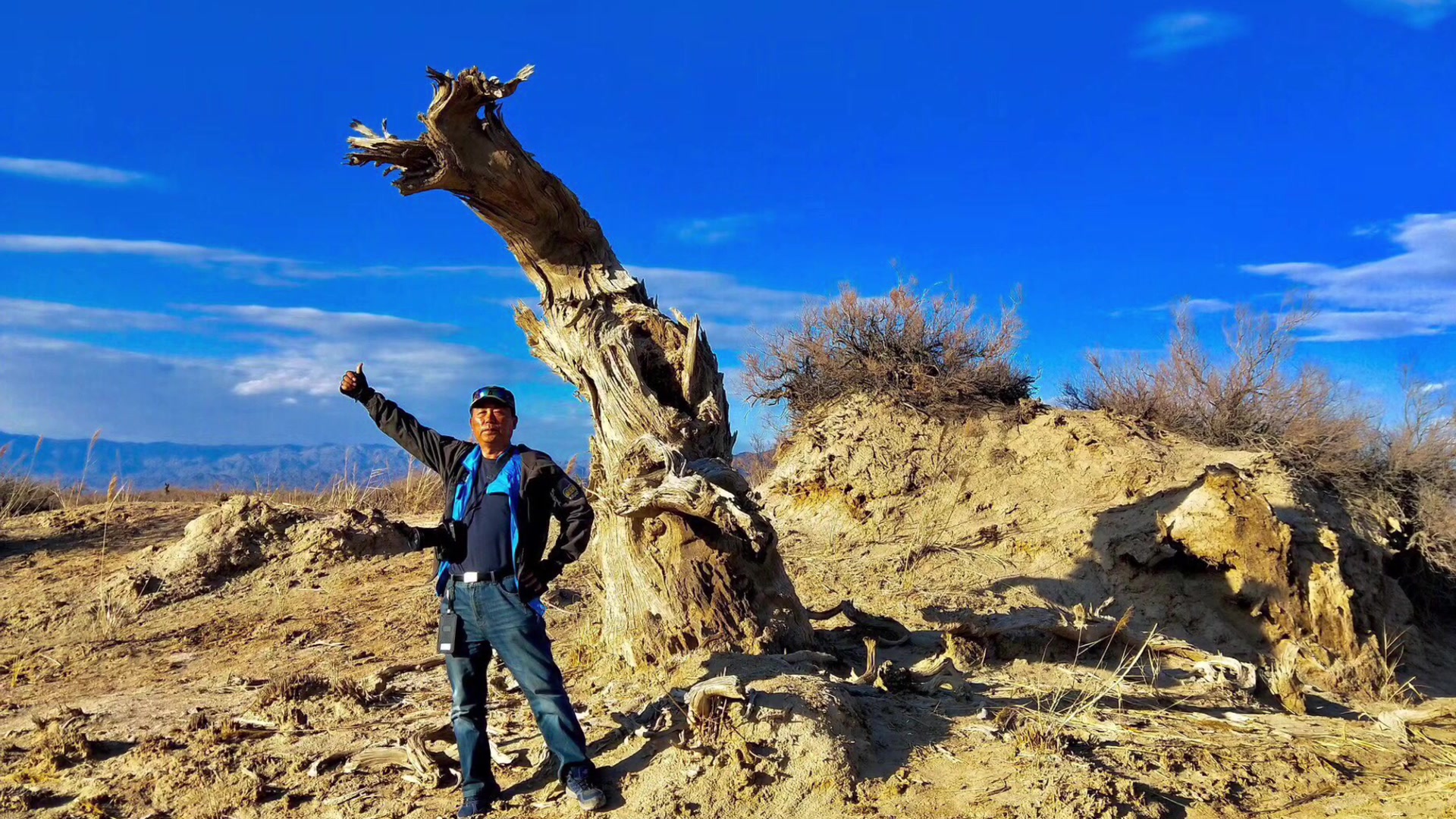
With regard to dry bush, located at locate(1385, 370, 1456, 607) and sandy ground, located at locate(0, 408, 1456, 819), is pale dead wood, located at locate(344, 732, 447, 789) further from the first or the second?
dry bush, located at locate(1385, 370, 1456, 607)

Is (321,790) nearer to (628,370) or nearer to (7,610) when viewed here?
(628,370)

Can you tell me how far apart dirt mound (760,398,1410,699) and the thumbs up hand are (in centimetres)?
402

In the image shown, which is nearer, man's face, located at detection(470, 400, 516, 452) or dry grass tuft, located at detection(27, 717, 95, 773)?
man's face, located at detection(470, 400, 516, 452)

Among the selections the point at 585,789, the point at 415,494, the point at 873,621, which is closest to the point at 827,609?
the point at 873,621

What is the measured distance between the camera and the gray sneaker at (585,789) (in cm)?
418

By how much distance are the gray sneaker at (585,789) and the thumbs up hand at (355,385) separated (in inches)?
76.7

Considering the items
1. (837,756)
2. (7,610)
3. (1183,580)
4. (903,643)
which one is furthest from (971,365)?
(7,610)

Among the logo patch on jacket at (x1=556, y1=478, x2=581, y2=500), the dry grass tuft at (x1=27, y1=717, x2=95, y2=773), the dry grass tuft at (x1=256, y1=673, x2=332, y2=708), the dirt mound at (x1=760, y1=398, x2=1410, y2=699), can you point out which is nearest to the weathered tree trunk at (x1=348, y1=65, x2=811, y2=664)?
the logo patch on jacket at (x1=556, y1=478, x2=581, y2=500)

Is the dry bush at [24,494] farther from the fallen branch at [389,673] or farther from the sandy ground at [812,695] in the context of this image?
the fallen branch at [389,673]

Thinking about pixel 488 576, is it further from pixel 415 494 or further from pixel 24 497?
pixel 24 497

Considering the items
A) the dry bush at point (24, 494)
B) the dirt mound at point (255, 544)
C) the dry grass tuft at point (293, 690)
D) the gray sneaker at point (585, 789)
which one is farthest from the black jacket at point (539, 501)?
the dry bush at point (24, 494)

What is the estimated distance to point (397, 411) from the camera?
4719 millimetres

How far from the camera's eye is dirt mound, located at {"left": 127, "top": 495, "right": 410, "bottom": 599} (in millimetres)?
9289

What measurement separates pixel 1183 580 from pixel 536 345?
227 inches
